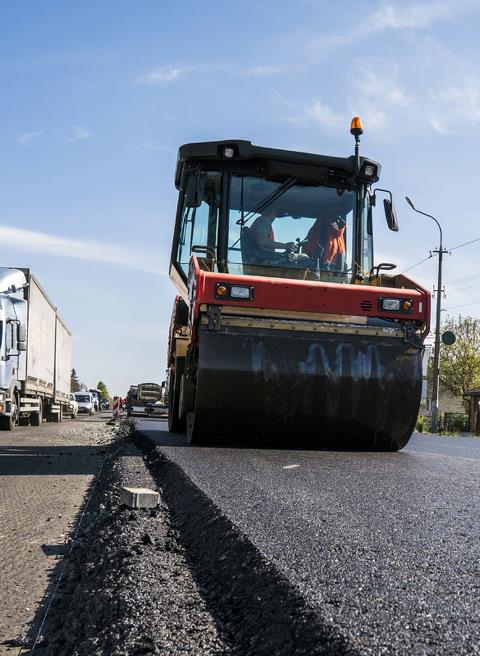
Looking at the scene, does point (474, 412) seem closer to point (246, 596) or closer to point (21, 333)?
point (21, 333)

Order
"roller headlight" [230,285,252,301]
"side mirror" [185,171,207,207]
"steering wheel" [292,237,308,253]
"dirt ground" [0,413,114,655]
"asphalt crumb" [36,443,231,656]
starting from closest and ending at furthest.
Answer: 1. "asphalt crumb" [36,443,231,656]
2. "dirt ground" [0,413,114,655]
3. "roller headlight" [230,285,252,301]
4. "side mirror" [185,171,207,207]
5. "steering wheel" [292,237,308,253]

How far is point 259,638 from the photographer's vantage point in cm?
233

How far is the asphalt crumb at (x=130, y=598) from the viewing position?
251 centimetres

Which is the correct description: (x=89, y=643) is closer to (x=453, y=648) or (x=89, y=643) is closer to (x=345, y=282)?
(x=453, y=648)

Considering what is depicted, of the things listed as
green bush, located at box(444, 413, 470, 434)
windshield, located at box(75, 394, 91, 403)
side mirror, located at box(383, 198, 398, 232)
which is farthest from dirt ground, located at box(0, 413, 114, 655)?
windshield, located at box(75, 394, 91, 403)

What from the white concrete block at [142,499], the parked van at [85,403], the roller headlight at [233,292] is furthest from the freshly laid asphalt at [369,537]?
the parked van at [85,403]

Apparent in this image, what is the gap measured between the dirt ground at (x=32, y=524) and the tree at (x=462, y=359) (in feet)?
200

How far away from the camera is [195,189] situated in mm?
8742

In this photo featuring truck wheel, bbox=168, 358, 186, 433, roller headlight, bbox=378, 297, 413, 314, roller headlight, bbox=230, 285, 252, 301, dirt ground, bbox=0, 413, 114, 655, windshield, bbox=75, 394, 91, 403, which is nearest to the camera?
dirt ground, bbox=0, 413, 114, 655

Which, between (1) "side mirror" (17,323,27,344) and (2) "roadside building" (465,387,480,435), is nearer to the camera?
(1) "side mirror" (17,323,27,344)

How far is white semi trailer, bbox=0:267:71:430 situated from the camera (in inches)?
712

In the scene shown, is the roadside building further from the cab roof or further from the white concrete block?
the white concrete block

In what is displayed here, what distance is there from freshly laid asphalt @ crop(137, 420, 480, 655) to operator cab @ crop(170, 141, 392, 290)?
2.59 metres

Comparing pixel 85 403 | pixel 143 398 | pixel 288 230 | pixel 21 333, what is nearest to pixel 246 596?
pixel 288 230
